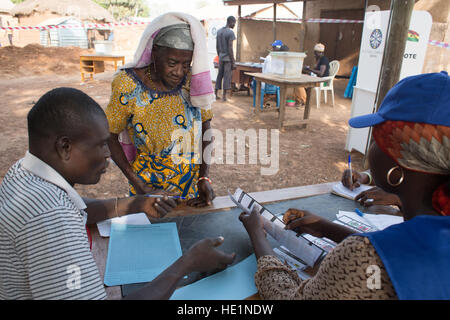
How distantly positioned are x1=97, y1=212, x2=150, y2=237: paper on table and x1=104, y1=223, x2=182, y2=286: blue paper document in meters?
0.03

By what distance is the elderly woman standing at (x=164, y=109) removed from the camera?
1698mm

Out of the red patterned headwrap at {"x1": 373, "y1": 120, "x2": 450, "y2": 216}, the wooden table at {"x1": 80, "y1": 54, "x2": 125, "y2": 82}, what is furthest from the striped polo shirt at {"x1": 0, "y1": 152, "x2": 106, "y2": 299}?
the wooden table at {"x1": 80, "y1": 54, "x2": 125, "y2": 82}

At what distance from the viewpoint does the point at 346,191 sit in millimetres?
1974

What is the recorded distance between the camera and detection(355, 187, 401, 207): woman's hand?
1.85 meters

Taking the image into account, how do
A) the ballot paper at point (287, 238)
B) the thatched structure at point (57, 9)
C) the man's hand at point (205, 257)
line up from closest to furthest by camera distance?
1. the man's hand at point (205, 257)
2. the ballot paper at point (287, 238)
3. the thatched structure at point (57, 9)

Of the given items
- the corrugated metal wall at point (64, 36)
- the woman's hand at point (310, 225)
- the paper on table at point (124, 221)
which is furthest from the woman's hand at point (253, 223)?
the corrugated metal wall at point (64, 36)

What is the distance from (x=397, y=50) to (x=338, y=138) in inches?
120

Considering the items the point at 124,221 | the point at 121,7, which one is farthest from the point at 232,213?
the point at 121,7

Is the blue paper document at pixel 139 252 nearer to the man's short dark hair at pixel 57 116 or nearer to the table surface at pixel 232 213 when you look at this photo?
the table surface at pixel 232 213

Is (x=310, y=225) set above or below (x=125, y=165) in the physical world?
below

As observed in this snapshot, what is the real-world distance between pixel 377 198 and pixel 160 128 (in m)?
1.30

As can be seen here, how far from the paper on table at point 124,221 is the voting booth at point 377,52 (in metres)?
3.87

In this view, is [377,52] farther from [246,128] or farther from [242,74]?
[242,74]

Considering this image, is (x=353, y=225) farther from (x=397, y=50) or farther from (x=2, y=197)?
(x=397, y=50)
